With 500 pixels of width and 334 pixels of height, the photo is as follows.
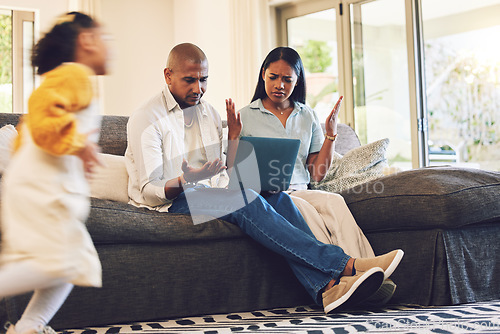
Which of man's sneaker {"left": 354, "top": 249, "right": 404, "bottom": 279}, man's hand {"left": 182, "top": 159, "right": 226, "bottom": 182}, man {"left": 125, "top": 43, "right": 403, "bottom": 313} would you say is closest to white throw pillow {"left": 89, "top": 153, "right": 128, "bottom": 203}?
man {"left": 125, "top": 43, "right": 403, "bottom": 313}

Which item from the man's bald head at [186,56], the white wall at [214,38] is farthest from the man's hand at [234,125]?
the white wall at [214,38]

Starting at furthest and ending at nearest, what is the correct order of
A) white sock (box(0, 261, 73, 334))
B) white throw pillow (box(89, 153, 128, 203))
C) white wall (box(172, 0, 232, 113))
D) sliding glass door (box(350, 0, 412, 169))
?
white wall (box(172, 0, 232, 113)), sliding glass door (box(350, 0, 412, 169)), white throw pillow (box(89, 153, 128, 203)), white sock (box(0, 261, 73, 334))

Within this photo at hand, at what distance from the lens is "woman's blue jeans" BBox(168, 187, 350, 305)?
5.94 ft

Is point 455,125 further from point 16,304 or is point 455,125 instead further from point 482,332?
point 16,304

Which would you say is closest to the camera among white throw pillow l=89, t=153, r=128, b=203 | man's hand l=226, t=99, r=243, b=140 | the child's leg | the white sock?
the white sock

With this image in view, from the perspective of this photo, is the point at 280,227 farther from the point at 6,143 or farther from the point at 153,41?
the point at 153,41

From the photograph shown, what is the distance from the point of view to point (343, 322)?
1.65 m

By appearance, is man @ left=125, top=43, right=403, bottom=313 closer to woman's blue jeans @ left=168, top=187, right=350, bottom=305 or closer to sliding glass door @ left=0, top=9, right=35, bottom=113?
woman's blue jeans @ left=168, top=187, right=350, bottom=305

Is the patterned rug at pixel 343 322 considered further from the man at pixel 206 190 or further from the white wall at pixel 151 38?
the white wall at pixel 151 38

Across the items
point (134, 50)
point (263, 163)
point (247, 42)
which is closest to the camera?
point (263, 163)

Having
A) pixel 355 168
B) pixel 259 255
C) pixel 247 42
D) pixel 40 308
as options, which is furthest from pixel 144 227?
pixel 247 42

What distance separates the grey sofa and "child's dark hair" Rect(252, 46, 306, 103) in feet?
1.89

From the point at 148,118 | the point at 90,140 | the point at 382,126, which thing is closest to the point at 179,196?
the point at 148,118

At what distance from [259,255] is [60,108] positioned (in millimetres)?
1004
